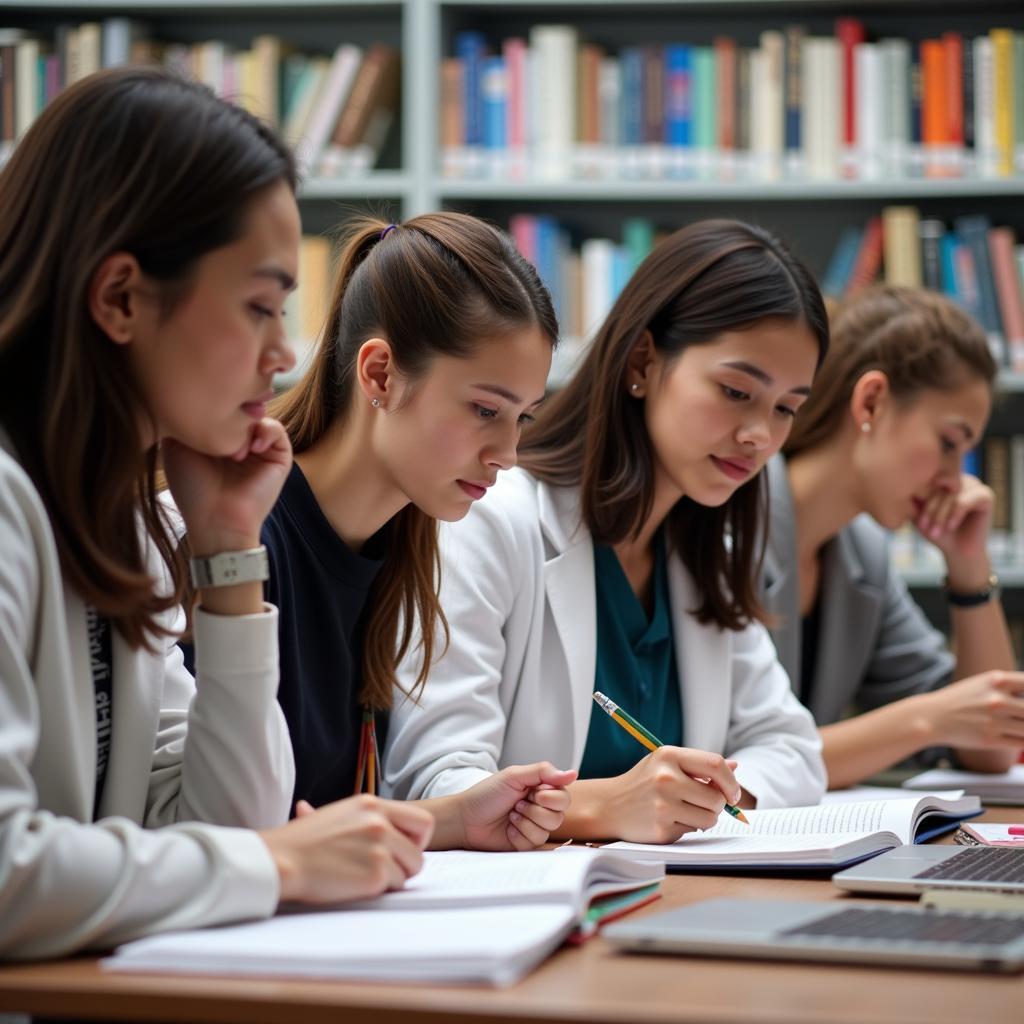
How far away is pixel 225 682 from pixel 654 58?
2.43 m

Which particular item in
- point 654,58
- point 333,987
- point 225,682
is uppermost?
point 654,58

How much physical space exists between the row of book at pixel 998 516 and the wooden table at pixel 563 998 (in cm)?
239

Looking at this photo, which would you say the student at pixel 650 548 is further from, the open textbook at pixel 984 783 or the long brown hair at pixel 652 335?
the open textbook at pixel 984 783

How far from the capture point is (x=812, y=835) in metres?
1.50

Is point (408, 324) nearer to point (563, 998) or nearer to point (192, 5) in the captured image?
point (563, 998)

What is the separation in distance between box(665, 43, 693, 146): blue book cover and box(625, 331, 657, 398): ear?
1.44m

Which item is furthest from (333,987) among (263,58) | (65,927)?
(263,58)

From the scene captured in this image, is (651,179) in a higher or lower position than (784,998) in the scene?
higher

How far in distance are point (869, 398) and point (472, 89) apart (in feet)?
4.37

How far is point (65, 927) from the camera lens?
989mm

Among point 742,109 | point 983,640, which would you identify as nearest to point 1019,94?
point 742,109

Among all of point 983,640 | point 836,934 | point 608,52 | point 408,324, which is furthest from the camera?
point 608,52

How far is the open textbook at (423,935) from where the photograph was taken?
950 millimetres

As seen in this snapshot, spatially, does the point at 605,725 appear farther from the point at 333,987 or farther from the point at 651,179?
the point at 651,179
